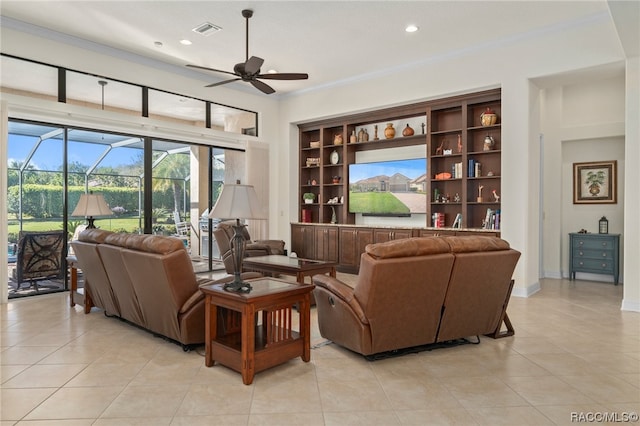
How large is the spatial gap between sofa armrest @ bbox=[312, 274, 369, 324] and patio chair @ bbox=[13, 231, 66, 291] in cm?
411

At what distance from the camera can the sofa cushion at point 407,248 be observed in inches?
114

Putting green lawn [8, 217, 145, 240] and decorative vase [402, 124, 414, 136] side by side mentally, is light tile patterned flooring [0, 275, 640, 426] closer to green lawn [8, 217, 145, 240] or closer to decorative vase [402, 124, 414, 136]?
green lawn [8, 217, 145, 240]

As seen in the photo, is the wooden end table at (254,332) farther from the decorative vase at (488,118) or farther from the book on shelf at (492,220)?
the decorative vase at (488,118)

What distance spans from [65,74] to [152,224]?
2.44m

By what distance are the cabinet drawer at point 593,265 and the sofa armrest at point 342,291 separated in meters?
5.19

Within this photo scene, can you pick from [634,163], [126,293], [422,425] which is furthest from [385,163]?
[422,425]

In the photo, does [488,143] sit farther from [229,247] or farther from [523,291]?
[229,247]

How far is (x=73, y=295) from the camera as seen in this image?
4.85m

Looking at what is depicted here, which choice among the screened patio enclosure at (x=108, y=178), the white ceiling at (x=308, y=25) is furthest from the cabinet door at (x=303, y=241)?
the white ceiling at (x=308, y=25)

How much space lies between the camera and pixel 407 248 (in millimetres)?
2957

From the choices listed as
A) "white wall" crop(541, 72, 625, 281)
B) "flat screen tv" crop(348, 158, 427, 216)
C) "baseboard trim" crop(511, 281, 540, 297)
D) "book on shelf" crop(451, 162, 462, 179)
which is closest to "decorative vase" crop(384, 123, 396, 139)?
"flat screen tv" crop(348, 158, 427, 216)

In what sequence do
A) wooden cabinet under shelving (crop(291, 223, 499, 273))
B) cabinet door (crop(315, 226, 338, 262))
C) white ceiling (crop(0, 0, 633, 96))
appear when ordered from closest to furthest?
1. white ceiling (crop(0, 0, 633, 96))
2. wooden cabinet under shelving (crop(291, 223, 499, 273))
3. cabinet door (crop(315, 226, 338, 262))

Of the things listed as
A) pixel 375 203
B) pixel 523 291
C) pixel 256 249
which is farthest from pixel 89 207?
pixel 523 291

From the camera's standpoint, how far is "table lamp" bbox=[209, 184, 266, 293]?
312cm
